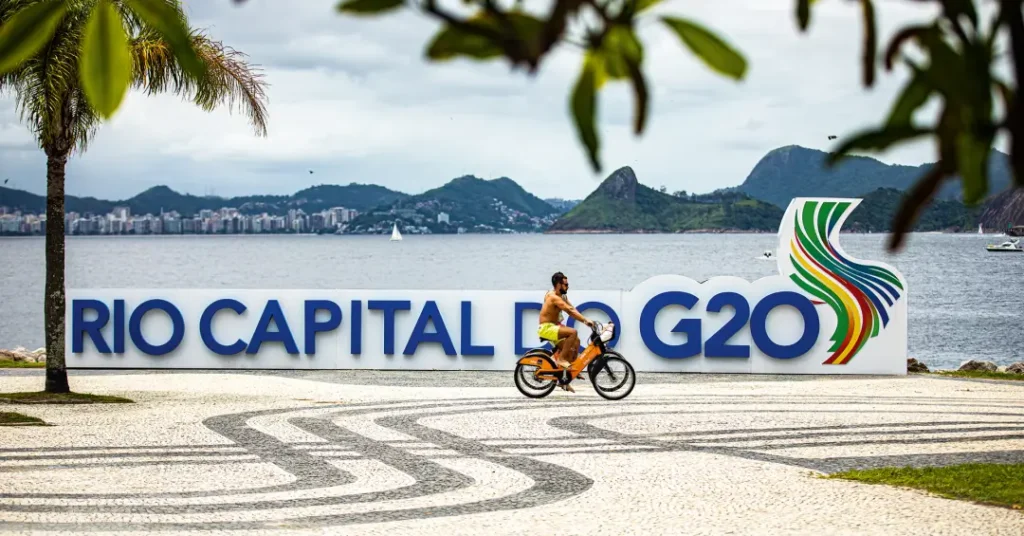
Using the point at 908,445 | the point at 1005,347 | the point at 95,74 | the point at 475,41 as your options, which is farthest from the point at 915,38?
the point at 1005,347

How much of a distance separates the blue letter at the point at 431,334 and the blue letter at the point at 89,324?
5066 millimetres

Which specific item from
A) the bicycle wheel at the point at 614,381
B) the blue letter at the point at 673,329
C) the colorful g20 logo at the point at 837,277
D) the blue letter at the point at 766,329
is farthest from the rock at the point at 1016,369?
the bicycle wheel at the point at 614,381

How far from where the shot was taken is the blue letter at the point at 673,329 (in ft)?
67.5

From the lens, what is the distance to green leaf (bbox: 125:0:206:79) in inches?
59.1

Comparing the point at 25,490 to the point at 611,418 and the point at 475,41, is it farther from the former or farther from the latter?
the point at 475,41

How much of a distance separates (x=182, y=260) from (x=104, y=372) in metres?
140

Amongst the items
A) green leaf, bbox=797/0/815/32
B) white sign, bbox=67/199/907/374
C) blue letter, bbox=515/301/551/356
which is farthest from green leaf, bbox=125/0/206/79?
blue letter, bbox=515/301/551/356

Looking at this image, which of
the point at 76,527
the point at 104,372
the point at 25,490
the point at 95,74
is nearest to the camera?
the point at 95,74

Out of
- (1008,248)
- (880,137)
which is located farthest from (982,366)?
(1008,248)

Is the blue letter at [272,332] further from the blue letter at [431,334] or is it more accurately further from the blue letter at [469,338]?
the blue letter at [469,338]

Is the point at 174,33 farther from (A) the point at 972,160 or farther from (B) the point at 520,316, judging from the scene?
(B) the point at 520,316

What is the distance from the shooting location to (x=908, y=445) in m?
12.0

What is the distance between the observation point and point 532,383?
1614 cm

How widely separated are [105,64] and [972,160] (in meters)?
0.97
